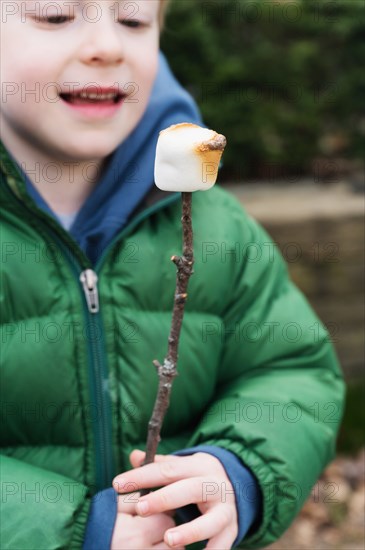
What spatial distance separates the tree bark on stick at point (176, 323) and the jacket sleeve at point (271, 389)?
286mm

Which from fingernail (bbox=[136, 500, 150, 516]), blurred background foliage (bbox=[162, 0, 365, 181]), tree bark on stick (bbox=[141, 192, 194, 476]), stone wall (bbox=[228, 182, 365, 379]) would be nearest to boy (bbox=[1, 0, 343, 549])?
fingernail (bbox=[136, 500, 150, 516])

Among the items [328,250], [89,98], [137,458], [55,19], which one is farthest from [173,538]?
[328,250]

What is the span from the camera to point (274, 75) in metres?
3.61

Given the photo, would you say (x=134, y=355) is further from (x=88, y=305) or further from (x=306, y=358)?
(x=306, y=358)

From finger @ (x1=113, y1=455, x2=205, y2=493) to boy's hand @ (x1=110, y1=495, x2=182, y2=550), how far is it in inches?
3.2

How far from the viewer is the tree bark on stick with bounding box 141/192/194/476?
1059 millimetres

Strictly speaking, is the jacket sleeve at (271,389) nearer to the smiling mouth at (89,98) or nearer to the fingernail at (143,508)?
the fingernail at (143,508)

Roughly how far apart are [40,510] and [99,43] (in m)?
0.82

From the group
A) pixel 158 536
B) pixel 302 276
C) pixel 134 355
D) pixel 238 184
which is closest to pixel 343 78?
pixel 238 184

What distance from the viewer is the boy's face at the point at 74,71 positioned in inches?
58.7

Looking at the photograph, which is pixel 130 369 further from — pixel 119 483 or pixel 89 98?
pixel 89 98

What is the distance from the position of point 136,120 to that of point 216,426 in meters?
0.62

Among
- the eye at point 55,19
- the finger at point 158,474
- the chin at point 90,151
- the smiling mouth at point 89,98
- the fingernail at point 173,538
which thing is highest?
the eye at point 55,19

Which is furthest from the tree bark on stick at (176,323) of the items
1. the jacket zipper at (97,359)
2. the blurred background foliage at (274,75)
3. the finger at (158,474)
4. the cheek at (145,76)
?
the blurred background foliage at (274,75)
